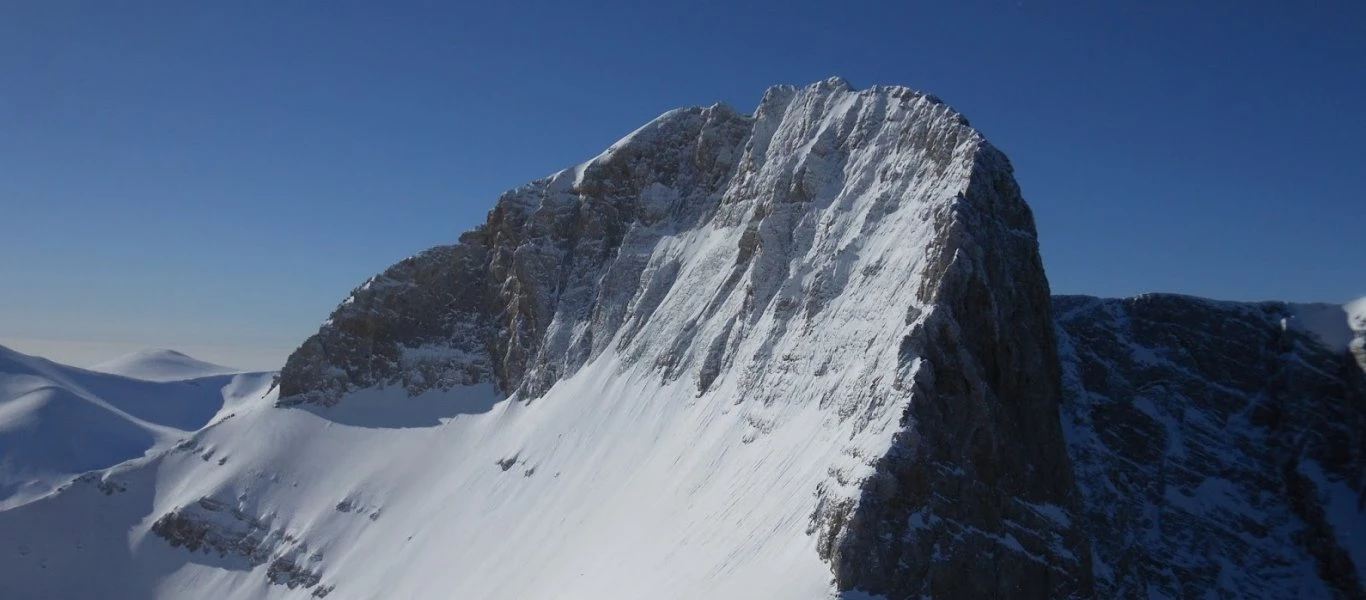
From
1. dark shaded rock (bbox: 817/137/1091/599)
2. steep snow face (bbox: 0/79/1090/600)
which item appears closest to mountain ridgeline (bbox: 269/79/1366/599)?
dark shaded rock (bbox: 817/137/1091/599)

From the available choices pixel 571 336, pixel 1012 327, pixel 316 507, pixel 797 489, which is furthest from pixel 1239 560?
pixel 316 507

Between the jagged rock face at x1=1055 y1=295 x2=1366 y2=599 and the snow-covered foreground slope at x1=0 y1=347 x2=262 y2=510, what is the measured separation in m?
114

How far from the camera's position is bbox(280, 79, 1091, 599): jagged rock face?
51.0 m

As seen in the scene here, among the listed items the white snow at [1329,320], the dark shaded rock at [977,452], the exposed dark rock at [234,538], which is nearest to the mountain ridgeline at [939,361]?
the dark shaded rock at [977,452]

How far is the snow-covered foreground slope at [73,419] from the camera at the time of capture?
135 metres

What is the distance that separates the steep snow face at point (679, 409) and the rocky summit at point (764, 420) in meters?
0.28

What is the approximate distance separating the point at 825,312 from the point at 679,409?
56.3ft

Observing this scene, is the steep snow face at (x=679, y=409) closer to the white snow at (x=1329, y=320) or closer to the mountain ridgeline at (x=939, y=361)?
the mountain ridgeline at (x=939, y=361)

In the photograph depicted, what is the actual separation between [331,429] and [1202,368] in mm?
84455

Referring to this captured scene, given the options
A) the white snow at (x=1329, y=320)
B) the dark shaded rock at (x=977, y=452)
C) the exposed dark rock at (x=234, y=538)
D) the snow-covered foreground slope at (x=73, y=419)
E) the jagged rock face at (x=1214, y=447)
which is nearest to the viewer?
the dark shaded rock at (x=977, y=452)

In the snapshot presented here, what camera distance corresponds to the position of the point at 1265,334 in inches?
3115

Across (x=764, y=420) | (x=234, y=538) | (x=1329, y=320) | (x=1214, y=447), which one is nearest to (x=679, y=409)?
(x=764, y=420)

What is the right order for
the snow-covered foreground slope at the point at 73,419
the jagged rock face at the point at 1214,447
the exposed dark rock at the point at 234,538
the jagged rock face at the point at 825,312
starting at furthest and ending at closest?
the snow-covered foreground slope at the point at 73,419 < the exposed dark rock at the point at 234,538 < the jagged rock face at the point at 1214,447 < the jagged rock face at the point at 825,312

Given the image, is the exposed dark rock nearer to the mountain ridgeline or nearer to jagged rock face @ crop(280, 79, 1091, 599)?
jagged rock face @ crop(280, 79, 1091, 599)
